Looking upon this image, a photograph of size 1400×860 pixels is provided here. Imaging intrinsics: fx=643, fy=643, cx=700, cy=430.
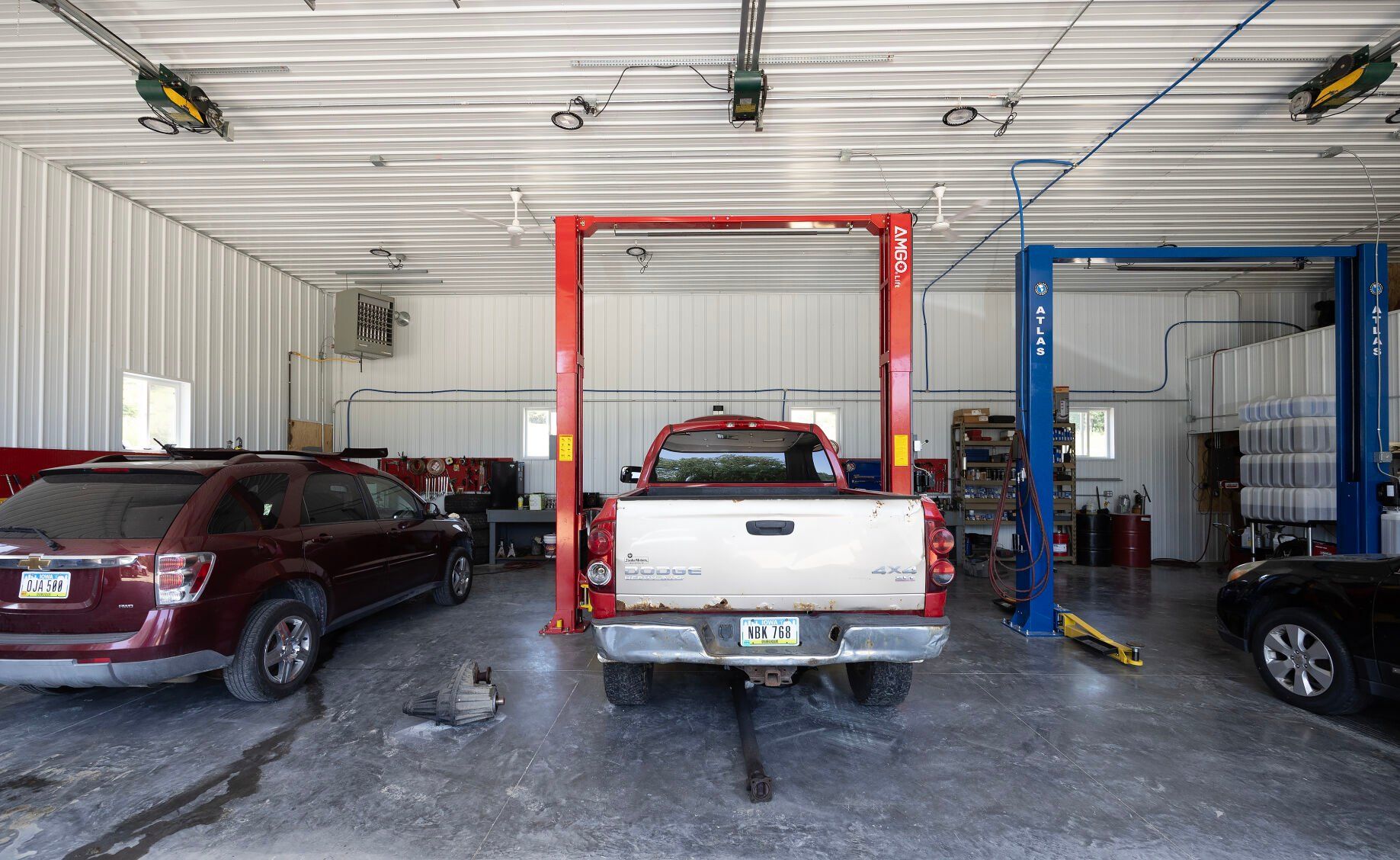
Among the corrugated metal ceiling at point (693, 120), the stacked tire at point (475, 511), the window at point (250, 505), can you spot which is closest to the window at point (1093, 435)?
the corrugated metal ceiling at point (693, 120)

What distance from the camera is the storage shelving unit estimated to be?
974 cm

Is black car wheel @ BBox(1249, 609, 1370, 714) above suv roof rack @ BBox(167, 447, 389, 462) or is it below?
below

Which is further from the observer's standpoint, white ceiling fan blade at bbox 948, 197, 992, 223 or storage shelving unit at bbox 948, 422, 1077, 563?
storage shelving unit at bbox 948, 422, 1077, 563

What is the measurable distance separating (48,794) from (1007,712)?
4683mm

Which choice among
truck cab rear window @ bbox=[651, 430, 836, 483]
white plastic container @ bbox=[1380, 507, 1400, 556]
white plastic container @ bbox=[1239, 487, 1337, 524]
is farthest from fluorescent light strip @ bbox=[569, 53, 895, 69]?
white plastic container @ bbox=[1239, 487, 1337, 524]

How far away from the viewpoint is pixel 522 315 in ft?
36.7

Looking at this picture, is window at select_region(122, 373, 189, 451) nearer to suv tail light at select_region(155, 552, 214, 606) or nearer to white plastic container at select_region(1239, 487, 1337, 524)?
suv tail light at select_region(155, 552, 214, 606)

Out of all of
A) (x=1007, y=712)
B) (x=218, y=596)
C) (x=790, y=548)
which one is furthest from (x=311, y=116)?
(x=1007, y=712)

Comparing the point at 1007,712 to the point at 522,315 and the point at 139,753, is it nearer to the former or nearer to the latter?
the point at 139,753

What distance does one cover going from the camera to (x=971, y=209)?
6.73 m

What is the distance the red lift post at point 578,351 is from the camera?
5434mm

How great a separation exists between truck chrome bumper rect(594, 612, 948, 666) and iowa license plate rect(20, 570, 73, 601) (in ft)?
8.87

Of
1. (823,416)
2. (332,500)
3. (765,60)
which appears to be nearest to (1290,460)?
(823,416)

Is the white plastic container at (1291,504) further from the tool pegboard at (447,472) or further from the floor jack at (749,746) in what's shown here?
the tool pegboard at (447,472)
